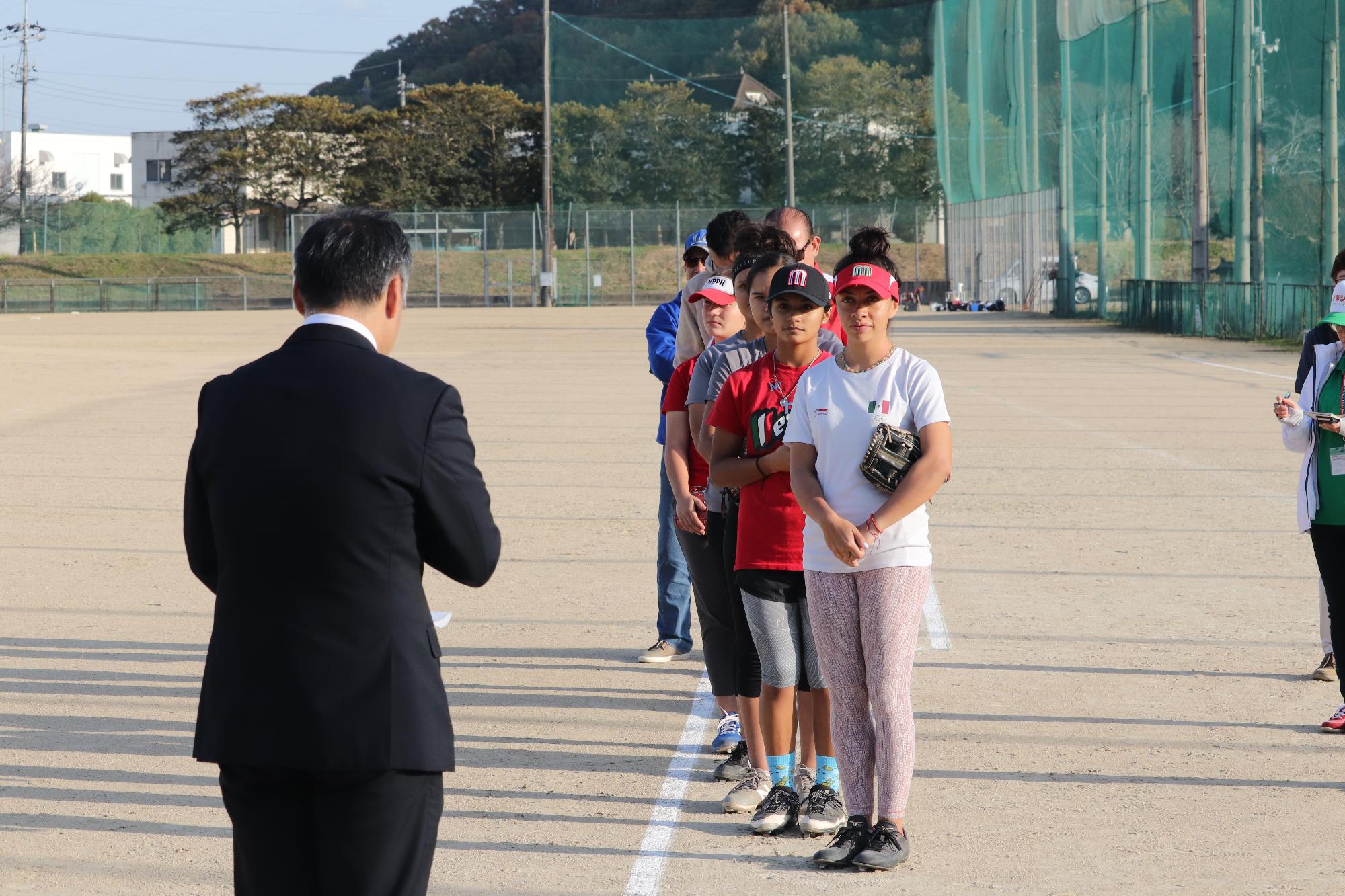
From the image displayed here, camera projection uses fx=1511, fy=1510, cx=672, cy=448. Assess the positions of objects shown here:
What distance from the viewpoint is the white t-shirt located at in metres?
4.34

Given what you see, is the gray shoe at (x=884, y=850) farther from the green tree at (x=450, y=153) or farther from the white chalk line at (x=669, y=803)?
the green tree at (x=450, y=153)

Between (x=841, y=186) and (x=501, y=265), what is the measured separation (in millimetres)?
19598

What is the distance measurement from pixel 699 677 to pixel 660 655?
34 cm

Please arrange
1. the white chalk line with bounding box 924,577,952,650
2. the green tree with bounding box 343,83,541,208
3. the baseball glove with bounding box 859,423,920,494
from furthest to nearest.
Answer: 1. the green tree with bounding box 343,83,541,208
2. the white chalk line with bounding box 924,577,952,650
3. the baseball glove with bounding box 859,423,920,494

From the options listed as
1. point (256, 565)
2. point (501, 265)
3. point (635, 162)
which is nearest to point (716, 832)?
point (256, 565)

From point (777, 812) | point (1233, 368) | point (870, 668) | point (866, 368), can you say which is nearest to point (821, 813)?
point (777, 812)

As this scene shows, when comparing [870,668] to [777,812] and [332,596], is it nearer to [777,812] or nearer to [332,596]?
[777,812]

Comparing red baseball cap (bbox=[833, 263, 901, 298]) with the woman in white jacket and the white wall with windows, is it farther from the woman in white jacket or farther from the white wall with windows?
the white wall with windows

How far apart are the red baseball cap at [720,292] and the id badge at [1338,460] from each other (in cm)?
235

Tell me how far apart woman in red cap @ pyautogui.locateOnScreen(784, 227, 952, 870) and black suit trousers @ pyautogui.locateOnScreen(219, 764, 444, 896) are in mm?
1842

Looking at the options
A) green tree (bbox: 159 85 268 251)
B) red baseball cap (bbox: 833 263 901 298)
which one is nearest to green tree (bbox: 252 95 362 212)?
green tree (bbox: 159 85 268 251)

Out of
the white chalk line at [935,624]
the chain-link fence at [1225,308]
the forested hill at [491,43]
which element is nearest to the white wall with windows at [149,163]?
the forested hill at [491,43]

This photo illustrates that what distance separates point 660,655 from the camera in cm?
716

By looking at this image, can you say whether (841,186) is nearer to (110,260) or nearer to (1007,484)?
(110,260)
